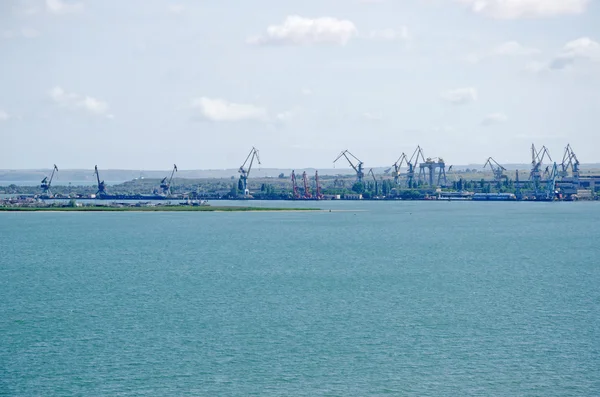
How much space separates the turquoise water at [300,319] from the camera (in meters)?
22.1

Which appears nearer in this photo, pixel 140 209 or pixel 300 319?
pixel 300 319

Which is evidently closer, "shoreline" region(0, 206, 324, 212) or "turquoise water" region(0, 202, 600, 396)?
"turquoise water" region(0, 202, 600, 396)

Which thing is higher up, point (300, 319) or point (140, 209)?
point (140, 209)

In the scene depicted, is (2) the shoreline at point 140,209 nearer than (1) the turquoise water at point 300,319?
No

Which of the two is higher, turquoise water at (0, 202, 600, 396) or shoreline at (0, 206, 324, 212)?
shoreline at (0, 206, 324, 212)

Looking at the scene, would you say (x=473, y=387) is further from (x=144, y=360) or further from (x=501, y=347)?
(x=144, y=360)

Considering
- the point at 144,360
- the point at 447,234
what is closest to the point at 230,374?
the point at 144,360

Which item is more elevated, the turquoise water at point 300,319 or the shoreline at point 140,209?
the shoreline at point 140,209

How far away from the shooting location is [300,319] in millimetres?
29500

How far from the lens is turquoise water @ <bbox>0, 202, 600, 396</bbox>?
22.1m

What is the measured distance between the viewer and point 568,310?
31.2 meters

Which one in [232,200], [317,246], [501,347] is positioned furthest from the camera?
[232,200]

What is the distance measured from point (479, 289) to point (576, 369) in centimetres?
1427

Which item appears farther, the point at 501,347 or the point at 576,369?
the point at 501,347
